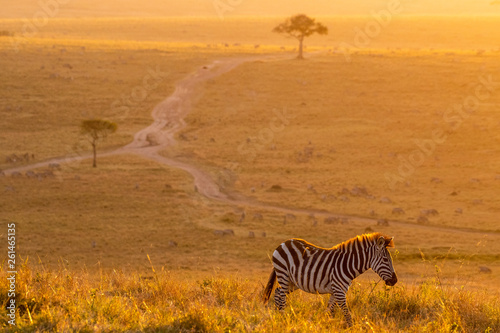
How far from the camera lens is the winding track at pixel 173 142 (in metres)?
39.7

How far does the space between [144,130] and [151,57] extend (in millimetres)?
34002

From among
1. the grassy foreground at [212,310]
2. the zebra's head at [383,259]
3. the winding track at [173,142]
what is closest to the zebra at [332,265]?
the zebra's head at [383,259]

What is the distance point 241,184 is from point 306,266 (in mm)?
36761

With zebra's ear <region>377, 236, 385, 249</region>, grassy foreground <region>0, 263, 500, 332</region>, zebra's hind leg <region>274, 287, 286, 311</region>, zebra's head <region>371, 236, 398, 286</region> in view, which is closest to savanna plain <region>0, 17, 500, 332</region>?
grassy foreground <region>0, 263, 500, 332</region>

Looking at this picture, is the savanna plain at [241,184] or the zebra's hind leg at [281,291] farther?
the zebra's hind leg at [281,291]

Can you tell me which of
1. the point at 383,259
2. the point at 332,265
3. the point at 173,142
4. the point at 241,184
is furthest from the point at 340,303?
the point at 173,142

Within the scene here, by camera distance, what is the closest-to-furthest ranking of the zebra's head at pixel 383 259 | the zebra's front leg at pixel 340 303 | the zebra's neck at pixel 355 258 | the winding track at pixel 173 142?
the zebra's front leg at pixel 340 303 < the zebra's head at pixel 383 259 < the zebra's neck at pixel 355 258 < the winding track at pixel 173 142

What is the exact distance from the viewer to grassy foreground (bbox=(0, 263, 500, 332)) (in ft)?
23.5

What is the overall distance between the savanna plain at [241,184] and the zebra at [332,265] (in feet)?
1.46

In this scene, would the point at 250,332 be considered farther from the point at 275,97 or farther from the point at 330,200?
the point at 275,97

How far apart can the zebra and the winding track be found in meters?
27.6

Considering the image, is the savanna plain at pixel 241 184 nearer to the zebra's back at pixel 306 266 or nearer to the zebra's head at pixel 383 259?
the zebra's back at pixel 306 266

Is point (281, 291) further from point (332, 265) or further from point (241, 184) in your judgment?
point (241, 184)

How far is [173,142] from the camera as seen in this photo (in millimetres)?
59750
